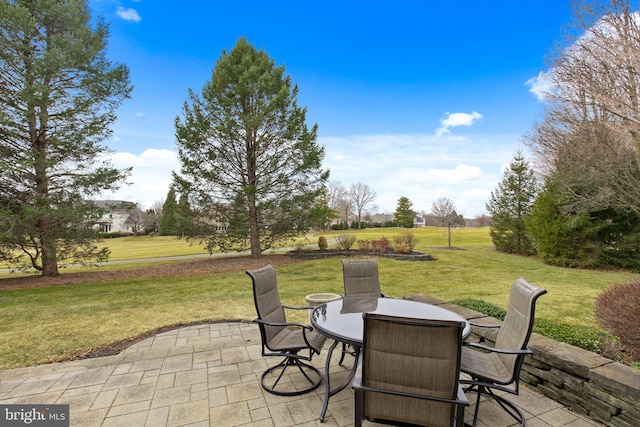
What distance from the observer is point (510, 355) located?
2.22 meters

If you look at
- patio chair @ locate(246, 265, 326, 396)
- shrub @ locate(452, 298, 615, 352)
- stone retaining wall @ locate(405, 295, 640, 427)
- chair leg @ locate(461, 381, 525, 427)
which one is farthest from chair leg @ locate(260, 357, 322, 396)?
shrub @ locate(452, 298, 615, 352)

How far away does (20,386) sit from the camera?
281cm

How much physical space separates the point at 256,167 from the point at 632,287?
36.9 ft

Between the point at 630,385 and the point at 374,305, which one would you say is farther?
the point at 374,305

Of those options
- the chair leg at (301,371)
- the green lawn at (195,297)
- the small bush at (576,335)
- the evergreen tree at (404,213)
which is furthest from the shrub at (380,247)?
the evergreen tree at (404,213)

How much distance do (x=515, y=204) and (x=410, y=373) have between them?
17407 mm

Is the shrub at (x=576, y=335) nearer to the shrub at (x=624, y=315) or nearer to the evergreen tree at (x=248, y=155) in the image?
the shrub at (x=624, y=315)

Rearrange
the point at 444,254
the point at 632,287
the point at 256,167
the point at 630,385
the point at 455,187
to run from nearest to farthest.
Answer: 1. the point at 630,385
2. the point at 632,287
3. the point at 256,167
4. the point at 444,254
5. the point at 455,187

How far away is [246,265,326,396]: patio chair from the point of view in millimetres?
2664

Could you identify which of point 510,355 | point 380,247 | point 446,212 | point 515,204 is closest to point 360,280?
point 510,355

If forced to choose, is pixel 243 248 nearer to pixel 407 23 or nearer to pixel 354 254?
pixel 354 254

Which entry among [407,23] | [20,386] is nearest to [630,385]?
[20,386]

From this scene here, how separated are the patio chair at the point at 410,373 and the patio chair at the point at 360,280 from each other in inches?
83.3

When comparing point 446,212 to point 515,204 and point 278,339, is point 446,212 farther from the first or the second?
point 278,339
